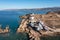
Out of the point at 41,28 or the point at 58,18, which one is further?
the point at 58,18

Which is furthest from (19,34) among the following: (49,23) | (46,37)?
(49,23)

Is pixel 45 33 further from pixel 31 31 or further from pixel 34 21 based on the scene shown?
pixel 34 21

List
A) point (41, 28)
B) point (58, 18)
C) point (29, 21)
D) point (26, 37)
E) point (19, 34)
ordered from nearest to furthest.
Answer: point (26, 37), point (19, 34), point (41, 28), point (29, 21), point (58, 18)

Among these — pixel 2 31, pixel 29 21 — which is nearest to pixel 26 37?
pixel 2 31

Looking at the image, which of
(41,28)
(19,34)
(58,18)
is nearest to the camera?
(19,34)

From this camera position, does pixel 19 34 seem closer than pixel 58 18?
Yes

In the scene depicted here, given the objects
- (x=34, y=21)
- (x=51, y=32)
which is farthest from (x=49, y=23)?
(x=51, y=32)

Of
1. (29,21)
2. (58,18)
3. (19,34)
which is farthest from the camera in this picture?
(58,18)

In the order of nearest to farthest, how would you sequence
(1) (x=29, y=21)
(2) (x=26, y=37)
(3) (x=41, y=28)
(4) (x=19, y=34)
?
(2) (x=26, y=37)
(4) (x=19, y=34)
(3) (x=41, y=28)
(1) (x=29, y=21)

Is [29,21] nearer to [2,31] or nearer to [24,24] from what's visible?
[24,24]
